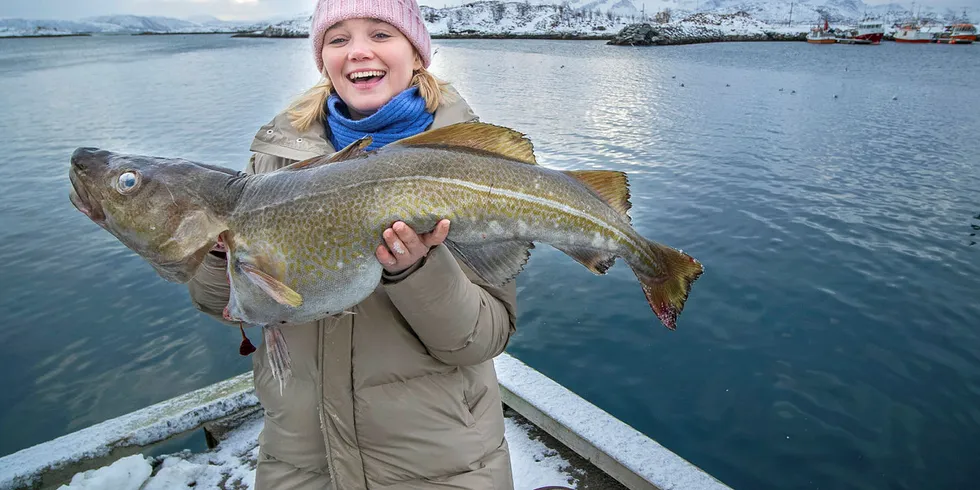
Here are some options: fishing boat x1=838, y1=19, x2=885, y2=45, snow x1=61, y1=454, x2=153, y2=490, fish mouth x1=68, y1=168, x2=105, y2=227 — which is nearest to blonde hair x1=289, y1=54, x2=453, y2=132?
fish mouth x1=68, y1=168, x2=105, y2=227

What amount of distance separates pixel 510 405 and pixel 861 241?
1013cm

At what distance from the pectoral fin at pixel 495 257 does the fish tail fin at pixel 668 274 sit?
0.53 meters

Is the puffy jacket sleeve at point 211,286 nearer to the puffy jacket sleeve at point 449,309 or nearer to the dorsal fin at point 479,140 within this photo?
the puffy jacket sleeve at point 449,309

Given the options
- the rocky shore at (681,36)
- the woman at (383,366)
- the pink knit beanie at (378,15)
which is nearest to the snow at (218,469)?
→ the woman at (383,366)

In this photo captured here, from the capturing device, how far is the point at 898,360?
829cm

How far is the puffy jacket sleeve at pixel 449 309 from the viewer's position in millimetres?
2336

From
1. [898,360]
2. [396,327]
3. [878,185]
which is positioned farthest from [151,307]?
[878,185]

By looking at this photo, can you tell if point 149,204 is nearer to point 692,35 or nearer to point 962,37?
point 962,37

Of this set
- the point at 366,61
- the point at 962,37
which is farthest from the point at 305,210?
the point at 962,37

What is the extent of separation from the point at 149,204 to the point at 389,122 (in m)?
1.14

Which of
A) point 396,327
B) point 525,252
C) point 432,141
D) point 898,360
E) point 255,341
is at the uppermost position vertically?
point 432,141

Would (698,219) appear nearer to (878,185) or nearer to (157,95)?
(878,185)

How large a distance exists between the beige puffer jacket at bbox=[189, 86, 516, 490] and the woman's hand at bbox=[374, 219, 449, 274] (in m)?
0.31

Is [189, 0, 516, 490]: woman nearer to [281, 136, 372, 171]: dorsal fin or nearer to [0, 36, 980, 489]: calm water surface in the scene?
[281, 136, 372, 171]: dorsal fin
